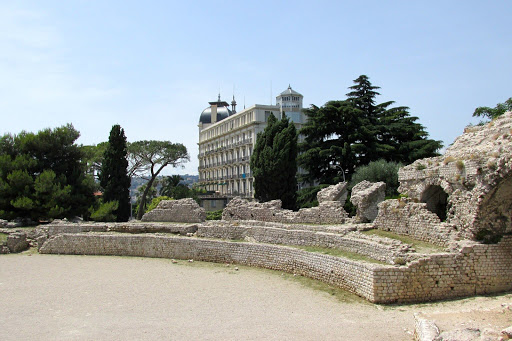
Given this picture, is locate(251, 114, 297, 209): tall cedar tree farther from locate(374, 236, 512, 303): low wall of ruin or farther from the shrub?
locate(374, 236, 512, 303): low wall of ruin

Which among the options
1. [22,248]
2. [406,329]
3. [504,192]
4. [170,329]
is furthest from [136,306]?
[22,248]

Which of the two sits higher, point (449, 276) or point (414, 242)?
point (414, 242)

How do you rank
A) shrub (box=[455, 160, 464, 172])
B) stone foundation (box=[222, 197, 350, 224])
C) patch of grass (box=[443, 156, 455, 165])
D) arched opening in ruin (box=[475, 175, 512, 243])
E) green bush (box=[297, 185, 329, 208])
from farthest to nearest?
1. green bush (box=[297, 185, 329, 208])
2. stone foundation (box=[222, 197, 350, 224])
3. patch of grass (box=[443, 156, 455, 165])
4. shrub (box=[455, 160, 464, 172])
5. arched opening in ruin (box=[475, 175, 512, 243])

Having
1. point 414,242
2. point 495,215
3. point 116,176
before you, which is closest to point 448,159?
point 495,215

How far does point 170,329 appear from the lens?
9.33 metres

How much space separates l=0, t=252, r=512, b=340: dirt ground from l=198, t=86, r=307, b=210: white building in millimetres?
40251

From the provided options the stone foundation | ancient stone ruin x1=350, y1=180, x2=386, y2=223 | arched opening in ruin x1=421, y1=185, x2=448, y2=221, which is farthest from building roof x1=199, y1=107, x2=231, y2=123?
arched opening in ruin x1=421, y1=185, x2=448, y2=221

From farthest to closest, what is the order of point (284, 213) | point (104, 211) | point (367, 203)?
1. point (104, 211)
2. point (284, 213)
3. point (367, 203)

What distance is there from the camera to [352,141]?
34.2 meters

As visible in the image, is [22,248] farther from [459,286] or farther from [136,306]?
[459,286]

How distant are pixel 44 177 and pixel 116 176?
6495 mm

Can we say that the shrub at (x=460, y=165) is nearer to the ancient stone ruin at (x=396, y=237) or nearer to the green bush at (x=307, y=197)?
the ancient stone ruin at (x=396, y=237)

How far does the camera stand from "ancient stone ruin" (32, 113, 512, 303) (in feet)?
36.0

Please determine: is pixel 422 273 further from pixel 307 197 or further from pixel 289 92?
pixel 289 92
